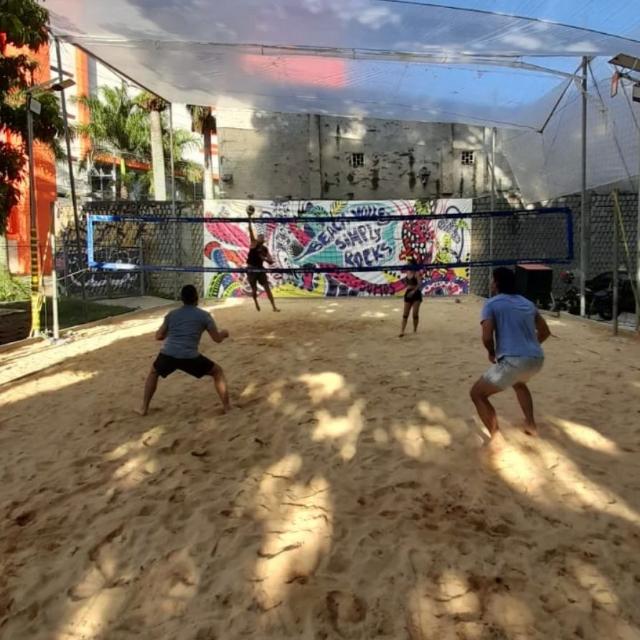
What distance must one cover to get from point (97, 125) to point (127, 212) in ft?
53.8

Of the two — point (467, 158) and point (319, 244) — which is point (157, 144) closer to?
point (319, 244)

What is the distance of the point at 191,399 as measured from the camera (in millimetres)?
5824

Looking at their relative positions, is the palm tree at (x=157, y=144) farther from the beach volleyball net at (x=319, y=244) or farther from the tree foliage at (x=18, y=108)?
the tree foliage at (x=18, y=108)

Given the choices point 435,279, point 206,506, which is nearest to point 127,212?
point 435,279

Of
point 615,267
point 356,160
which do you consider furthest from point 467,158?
point 615,267

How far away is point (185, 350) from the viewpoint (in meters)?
→ 5.31

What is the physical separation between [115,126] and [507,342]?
29682 millimetres

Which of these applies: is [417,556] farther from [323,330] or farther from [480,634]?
[323,330]

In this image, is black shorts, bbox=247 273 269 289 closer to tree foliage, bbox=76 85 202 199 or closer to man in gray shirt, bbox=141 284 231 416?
man in gray shirt, bbox=141 284 231 416

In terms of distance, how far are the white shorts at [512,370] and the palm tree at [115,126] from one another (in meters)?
28.2

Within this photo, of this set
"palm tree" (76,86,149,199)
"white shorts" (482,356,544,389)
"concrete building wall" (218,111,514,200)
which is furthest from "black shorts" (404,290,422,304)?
"palm tree" (76,86,149,199)

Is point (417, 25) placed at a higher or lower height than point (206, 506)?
higher

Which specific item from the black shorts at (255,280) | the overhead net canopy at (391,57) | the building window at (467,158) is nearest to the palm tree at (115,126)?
the building window at (467,158)

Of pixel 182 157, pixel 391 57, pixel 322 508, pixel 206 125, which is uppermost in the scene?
pixel 182 157
